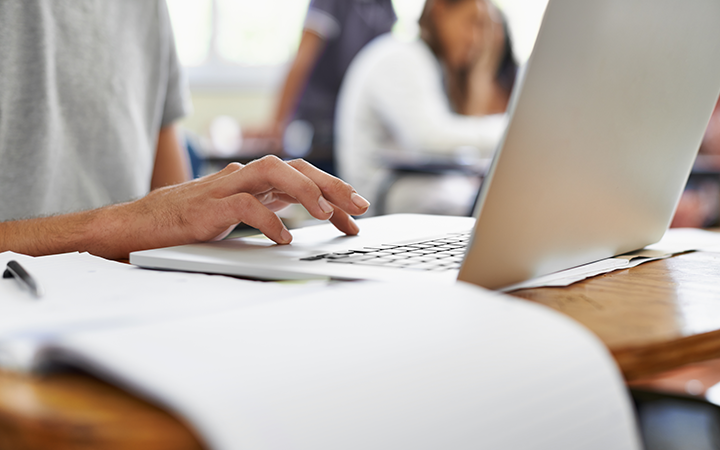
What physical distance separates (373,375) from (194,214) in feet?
1.29


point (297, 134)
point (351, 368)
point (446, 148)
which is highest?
point (351, 368)

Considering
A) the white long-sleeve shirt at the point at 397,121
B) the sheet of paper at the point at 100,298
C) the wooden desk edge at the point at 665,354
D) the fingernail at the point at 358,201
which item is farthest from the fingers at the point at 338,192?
the white long-sleeve shirt at the point at 397,121

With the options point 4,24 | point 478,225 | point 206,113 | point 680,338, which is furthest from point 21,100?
point 206,113

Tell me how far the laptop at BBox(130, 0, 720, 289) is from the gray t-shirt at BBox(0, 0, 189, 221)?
50 cm

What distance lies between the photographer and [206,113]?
468 centimetres

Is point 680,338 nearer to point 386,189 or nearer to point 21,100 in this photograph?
point 21,100

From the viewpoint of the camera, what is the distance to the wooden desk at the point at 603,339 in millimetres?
200

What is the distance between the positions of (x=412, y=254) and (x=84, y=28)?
0.76 m

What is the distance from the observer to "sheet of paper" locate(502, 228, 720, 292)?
1.48 feet

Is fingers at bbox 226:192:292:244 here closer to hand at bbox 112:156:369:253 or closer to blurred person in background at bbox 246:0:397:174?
hand at bbox 112:156:369:253

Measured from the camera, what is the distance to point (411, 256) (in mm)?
509

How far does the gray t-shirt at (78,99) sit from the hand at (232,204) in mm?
401

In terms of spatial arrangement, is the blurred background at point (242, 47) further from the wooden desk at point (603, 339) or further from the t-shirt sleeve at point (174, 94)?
the wooden desk at point (603, 339)

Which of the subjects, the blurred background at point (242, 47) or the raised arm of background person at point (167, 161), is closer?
the raised arm of background person at point (167, 161)
